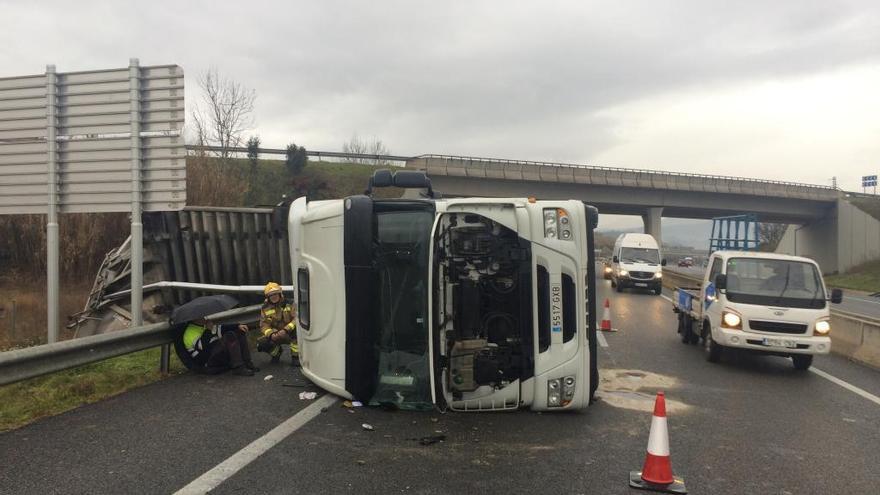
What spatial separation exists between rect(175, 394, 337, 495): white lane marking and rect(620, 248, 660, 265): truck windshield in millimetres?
20989

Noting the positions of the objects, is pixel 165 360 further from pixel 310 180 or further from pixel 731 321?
pixel 310 180

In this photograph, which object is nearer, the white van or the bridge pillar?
the white van

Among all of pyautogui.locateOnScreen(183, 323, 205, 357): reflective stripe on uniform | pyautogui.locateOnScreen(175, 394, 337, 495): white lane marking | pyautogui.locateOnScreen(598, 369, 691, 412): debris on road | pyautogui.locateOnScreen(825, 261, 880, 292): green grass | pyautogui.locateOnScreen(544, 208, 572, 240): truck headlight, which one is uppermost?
pyautogui.locateOnScreen(544, 208, 572, 240): truck headlight

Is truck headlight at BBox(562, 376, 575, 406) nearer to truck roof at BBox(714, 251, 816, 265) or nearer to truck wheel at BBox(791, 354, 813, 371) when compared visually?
truck wheel at BBox(791, 354, 813, 371)

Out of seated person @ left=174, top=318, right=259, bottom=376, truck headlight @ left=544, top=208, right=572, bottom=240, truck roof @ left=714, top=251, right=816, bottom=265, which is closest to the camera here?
truck headlight @ left=544, top=208, right=572, bottom=240

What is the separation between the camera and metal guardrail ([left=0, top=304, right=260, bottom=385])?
5.22m

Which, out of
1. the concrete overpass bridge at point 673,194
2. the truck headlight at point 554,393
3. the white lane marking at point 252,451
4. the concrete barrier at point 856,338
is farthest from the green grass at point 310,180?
the truck headlight at point 554,393

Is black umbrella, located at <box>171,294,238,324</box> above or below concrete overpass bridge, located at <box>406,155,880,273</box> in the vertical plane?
below

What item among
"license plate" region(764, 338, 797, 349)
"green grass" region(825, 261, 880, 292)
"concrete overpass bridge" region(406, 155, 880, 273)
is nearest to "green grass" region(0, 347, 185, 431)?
"license plate" region(764, 338, 797, 349)

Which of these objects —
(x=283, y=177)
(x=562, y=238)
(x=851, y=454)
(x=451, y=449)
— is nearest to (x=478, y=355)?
(x=451, y=449)

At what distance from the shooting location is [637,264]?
2455cm

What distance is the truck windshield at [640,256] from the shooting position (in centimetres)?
2495

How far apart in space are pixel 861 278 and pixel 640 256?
88.1 ft

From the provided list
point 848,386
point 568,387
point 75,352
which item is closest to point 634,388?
point 568,387
